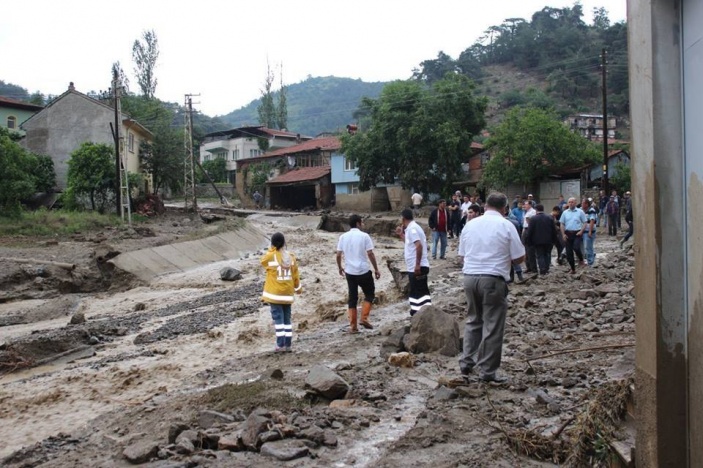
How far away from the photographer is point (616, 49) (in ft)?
298

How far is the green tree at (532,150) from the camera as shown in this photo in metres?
34.9

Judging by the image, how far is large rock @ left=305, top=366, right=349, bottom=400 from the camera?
20.6 feet

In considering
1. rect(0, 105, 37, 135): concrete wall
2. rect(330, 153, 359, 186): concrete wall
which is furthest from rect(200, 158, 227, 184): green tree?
rect(330, 153, 359, 186): concrete wall

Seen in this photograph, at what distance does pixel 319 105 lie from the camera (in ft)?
543

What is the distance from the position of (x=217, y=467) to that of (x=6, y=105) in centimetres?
5761

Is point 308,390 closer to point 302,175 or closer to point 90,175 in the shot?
point 90,175

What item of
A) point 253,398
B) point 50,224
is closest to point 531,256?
point 253,398

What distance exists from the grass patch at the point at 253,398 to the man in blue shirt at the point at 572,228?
9.66 m

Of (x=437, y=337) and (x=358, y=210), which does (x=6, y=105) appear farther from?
(x=437, y=337)

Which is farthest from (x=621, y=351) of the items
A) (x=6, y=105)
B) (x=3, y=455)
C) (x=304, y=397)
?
(x=6, y=105)

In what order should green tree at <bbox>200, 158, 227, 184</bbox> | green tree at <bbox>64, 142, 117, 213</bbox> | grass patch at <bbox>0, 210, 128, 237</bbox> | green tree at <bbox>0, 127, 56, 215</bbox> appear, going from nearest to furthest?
1. grass patch at <bbox>0, 210, 128, 237</bbox>
2. green tree at <bbox>0, 127, 56, 215</bbox>
3. green tree at <bbox>64, 142, 117, 213</bbox>
4. green tree at <bbox>200, 158, 227, 184</bbox>

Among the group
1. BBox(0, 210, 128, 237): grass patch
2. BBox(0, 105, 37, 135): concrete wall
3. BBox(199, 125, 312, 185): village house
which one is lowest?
BBox(0, 210, 128, 237): grass patch

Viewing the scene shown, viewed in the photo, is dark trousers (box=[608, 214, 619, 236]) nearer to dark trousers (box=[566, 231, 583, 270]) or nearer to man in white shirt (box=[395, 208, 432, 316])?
dark trousers (box=[566, 231, 583, 270])

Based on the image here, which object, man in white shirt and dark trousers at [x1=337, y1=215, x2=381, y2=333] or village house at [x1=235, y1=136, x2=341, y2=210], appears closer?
man in white shirt and dark trousers at [x1=337, y1=215, x2=381, y2=333]
